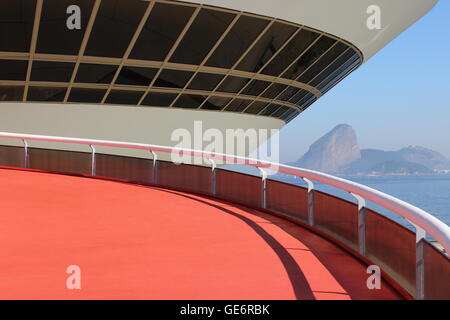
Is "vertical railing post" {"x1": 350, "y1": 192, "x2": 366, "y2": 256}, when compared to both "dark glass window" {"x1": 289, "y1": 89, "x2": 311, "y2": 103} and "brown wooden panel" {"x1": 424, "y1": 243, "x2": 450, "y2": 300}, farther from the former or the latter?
"dark glass window" {"x1": 289, "y1": 89, "x2": 311, "y2": 103}

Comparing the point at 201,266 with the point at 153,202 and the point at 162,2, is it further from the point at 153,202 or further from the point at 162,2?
the point at 162,2

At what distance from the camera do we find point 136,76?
73.8 ft

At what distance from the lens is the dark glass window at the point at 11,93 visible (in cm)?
2195

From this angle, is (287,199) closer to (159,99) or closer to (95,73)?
(95,73)

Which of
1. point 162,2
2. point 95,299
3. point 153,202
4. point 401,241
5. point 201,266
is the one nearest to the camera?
point 95,299

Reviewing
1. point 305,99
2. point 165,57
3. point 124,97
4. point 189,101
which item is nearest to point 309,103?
point 305,99

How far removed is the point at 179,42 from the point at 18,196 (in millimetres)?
11116

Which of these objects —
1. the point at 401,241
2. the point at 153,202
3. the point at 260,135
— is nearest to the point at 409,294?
the point at 401,241

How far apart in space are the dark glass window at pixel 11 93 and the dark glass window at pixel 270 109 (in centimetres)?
1260

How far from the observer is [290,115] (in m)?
34.5

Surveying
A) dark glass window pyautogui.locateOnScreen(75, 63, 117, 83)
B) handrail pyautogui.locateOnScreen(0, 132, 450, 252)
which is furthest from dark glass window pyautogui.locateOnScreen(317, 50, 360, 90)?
handrail pyautogui.locateOnScreen(0, 132, 450, 252)

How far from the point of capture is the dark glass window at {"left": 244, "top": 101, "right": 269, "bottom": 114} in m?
28.7

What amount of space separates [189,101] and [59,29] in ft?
25.9

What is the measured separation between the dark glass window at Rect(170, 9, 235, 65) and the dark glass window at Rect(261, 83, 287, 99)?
5.61 meters
